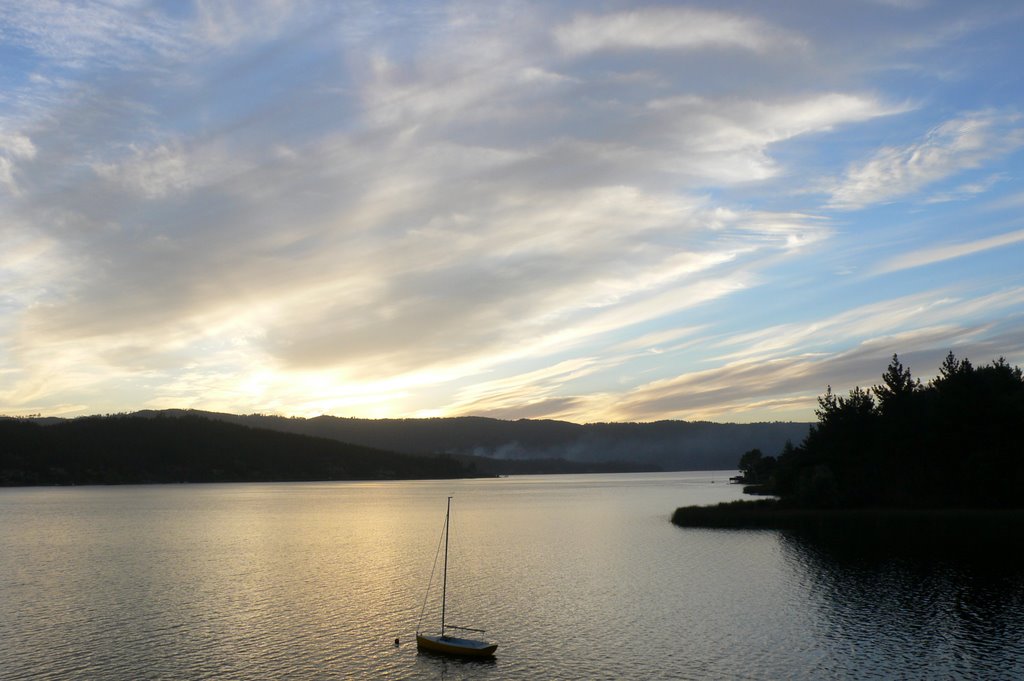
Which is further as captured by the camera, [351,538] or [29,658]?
[351,538]

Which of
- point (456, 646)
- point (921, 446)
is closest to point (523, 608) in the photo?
point (456, 646)

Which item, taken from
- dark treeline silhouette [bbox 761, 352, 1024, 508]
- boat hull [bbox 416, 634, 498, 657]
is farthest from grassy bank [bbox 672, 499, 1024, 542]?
boat hull [bbox 416, 634, 498, 657]

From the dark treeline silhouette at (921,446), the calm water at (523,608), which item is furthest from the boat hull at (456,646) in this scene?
the dark treeline silhouette at (921,446)

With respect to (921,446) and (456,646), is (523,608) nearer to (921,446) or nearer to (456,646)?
(456,646)

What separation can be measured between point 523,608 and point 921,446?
8671 cm

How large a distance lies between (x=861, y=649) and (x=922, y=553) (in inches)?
1530

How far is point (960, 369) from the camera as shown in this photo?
388 feet

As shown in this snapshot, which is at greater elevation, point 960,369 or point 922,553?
point 960,369

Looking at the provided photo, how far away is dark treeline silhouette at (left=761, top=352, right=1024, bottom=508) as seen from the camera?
4218 inches

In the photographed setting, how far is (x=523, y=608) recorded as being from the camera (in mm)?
54438

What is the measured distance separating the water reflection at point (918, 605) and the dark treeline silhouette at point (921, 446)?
30440mm

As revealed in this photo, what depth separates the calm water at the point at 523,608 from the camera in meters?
40.1

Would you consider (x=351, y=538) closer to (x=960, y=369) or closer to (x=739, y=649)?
(x=739, y=649)

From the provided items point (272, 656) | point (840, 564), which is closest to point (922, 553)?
point (840, 564)
